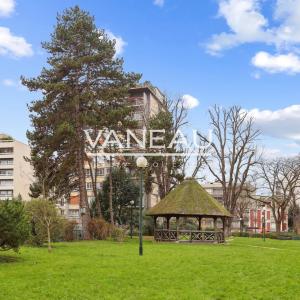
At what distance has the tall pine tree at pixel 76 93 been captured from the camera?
3531 centimetres

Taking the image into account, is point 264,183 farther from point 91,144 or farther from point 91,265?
point 91,265

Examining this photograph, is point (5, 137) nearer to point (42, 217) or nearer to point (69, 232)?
point (69, 232)

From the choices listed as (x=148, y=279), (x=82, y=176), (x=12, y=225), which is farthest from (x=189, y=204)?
(x=148, y=279)

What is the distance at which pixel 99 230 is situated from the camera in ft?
114

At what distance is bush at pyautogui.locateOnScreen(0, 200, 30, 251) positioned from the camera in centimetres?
1614

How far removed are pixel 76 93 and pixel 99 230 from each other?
10.2m

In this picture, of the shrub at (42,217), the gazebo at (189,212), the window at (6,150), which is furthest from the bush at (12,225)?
the window at (6,150)

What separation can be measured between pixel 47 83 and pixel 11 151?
2347 inches

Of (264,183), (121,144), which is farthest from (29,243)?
(264,183)

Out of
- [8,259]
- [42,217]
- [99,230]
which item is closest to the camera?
[8,259]

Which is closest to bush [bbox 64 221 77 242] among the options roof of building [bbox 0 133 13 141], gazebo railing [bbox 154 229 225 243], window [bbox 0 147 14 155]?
gazebo railing [bbox 154 229 225 243]

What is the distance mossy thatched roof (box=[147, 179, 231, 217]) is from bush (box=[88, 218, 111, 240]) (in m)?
3.88

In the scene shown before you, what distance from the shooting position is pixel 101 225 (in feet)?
114

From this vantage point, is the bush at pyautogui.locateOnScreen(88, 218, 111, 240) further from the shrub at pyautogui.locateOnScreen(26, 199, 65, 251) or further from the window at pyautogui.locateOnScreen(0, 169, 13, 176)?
the window at pyautogui.locateOnScreen(0, 169, 13, 176)
